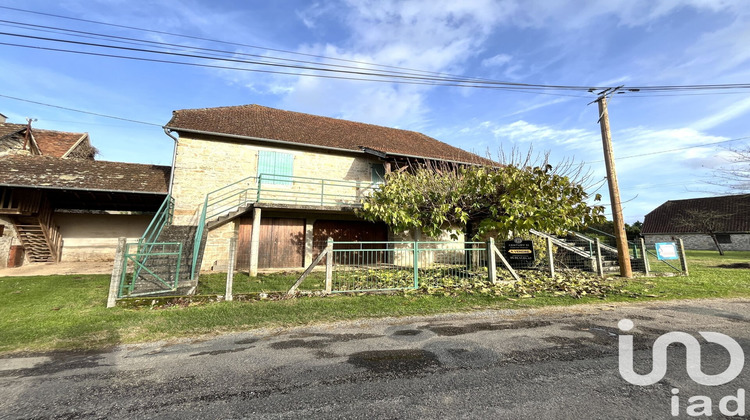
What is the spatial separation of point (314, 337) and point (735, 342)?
585cm

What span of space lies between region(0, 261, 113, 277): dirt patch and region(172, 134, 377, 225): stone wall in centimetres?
353

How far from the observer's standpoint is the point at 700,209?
30.2 meters

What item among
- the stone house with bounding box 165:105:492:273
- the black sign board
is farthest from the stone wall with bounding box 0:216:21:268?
the black sign board

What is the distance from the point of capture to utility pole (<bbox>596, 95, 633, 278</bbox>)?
9336 mm

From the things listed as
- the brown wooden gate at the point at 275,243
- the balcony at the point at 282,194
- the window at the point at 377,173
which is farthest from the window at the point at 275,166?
the window at the point at 377,173

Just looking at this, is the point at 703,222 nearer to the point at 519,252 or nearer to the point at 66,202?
the point at 519,252

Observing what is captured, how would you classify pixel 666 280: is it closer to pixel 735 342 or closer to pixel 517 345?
pixel 735 342

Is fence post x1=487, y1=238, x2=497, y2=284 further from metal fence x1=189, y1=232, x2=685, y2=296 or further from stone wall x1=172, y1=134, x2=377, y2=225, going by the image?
stone wall x1=172, y1=134, x2=377, y2=225

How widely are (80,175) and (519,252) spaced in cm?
1584

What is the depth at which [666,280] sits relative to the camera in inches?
366

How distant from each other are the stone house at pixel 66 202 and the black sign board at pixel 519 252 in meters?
12.2

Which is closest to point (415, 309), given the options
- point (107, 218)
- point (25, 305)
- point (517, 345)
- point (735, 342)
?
point (517, 345)

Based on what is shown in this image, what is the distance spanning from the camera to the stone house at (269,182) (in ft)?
36.3

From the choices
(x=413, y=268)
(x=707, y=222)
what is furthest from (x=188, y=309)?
(x=707, y=222)
